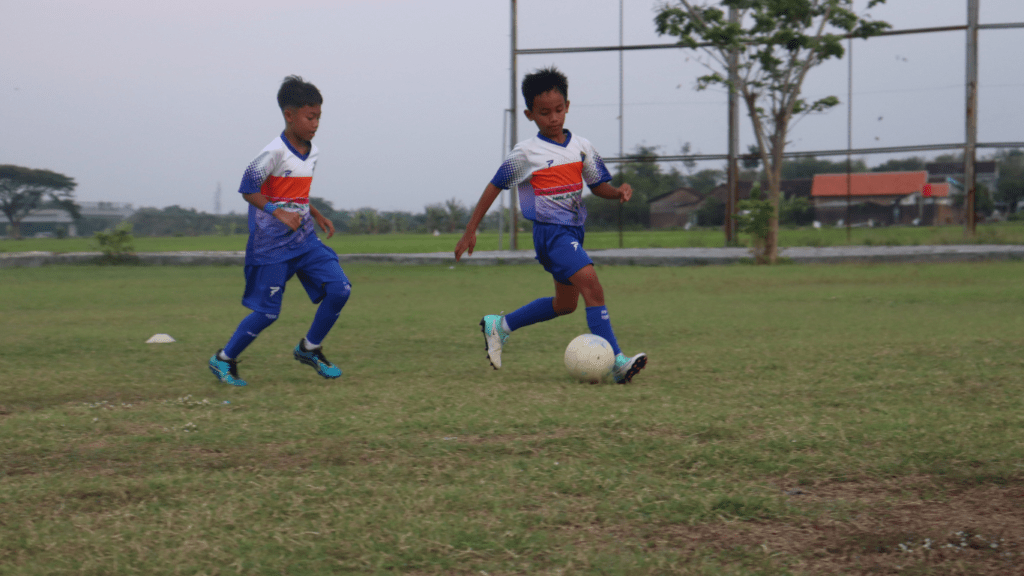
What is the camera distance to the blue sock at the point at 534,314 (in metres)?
5.27

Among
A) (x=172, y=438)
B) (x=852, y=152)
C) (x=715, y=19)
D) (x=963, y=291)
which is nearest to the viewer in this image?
(x=172, y=438)

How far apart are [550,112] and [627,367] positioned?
4.83 feet

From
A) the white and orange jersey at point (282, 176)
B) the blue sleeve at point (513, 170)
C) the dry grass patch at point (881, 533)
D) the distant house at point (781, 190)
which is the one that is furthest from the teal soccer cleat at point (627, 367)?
the distant house at point (781, 190)

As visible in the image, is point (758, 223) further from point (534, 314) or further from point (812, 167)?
point (534, 314)

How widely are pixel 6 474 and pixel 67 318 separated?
232 inches

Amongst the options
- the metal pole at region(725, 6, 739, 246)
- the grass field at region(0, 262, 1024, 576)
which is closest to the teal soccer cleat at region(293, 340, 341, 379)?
the grass field at region(0, 262, 1024, 576)

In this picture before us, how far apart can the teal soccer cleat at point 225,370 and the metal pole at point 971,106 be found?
54.8ft

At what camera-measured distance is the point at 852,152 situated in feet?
60.1

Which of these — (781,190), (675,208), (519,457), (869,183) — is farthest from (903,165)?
(519,457)

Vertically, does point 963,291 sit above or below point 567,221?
below

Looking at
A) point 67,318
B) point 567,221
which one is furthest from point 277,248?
point 67,318

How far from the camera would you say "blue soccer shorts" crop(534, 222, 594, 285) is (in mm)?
4816

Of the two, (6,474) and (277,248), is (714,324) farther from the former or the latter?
(6,474)

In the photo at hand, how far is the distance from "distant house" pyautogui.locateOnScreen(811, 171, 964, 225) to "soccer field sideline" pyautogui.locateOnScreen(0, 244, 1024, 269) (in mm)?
1061
